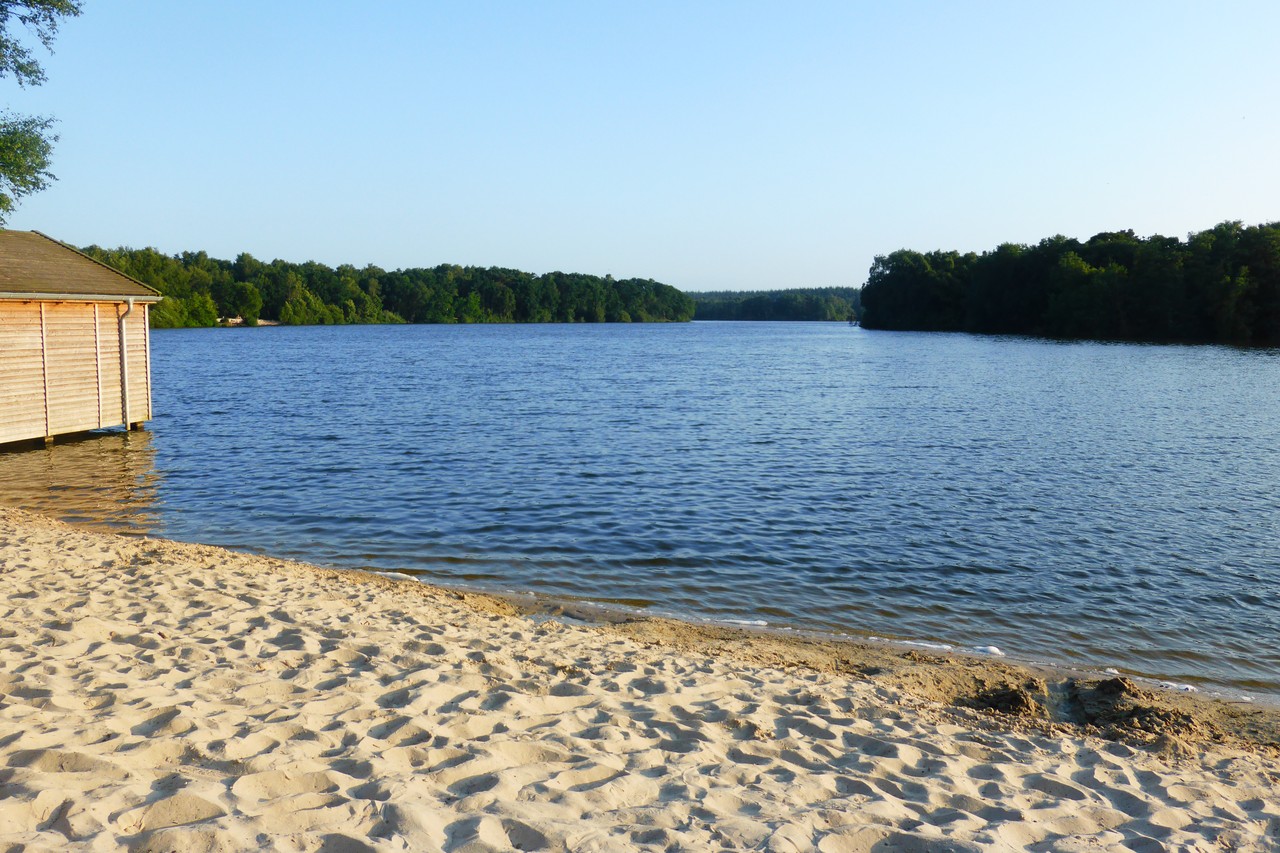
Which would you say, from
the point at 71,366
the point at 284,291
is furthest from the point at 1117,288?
the point at 284,291

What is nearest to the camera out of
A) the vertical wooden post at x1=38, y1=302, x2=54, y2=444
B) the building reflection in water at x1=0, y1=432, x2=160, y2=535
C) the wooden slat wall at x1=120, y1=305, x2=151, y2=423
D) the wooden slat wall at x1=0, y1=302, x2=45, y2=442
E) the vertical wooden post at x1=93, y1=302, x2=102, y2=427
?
the building reflection in water at x1=0, y1=432, x2=160, y2=535

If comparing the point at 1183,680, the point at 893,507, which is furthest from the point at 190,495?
the point at 1183,680

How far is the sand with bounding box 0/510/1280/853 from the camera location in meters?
4.54

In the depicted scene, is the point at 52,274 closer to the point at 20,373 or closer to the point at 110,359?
the point at 20,373

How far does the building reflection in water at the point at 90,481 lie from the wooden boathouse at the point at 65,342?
0.58 metres

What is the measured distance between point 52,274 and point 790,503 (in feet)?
55.2

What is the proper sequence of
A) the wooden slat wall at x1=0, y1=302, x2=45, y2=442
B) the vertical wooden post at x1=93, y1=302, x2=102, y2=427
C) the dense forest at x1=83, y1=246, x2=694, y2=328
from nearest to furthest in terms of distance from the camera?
the wooden slat wall at x1=0, y1=302, x2=45, y2=442
the vertical wooden post at x1=93, y1=302, x2=102, y2=427
the dense forest at x1=83, y1=246, x2=694, y2=328

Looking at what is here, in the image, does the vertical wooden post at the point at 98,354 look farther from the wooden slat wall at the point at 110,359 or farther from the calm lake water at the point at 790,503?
the calm lake water at the point at 790,503

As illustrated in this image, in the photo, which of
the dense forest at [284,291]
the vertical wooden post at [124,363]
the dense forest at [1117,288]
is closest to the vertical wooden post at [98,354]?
the vertical wooden post at [124,363]

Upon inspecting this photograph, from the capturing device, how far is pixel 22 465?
19.3 m

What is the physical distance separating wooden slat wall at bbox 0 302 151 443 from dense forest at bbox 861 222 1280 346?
3588 inches

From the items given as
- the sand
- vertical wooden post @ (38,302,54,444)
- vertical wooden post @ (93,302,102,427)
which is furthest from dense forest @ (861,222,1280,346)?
the sand

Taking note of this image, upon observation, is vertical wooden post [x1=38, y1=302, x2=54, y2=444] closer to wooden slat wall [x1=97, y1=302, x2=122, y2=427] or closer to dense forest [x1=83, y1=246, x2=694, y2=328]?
wooden slat wall [x1=97, y1=302, x2=122, y2=427]

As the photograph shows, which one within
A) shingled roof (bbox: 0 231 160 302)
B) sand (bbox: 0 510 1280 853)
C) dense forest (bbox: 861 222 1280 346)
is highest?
dense forest (bbox: 861 222 1280 346)
